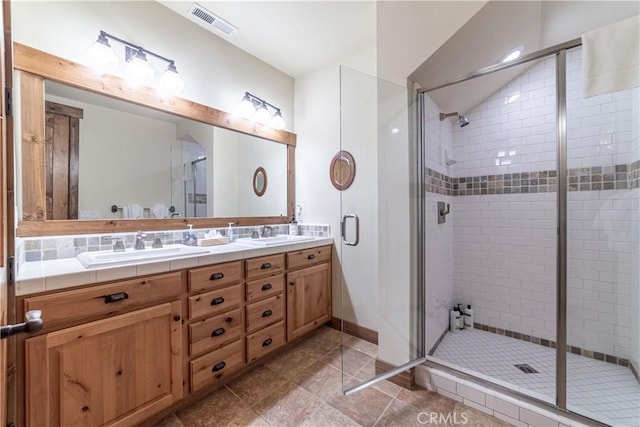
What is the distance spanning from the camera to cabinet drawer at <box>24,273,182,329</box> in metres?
1.06

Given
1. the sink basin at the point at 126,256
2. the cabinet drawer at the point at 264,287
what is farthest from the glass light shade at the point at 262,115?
the cabinet drawer at the point at 264,287

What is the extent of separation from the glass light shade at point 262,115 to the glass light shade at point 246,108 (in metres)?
0.05

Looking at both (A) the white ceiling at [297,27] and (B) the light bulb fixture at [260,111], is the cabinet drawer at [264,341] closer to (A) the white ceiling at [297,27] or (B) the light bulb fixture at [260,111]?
(B) the light bulb fixture at [260,111]

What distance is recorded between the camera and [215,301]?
1.61 meters

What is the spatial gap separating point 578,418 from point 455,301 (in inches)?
50.8

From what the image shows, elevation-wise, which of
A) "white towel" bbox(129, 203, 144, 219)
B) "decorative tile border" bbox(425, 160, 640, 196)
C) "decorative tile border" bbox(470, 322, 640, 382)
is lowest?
"decorative tile border" bbox(470, 322, 640, 382)

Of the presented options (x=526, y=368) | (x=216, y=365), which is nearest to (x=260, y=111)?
(x=216, y=365)

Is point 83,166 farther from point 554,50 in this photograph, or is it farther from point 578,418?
point 578,418

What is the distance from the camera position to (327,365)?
1991 millimetres

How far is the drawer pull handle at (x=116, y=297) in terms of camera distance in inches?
47.4

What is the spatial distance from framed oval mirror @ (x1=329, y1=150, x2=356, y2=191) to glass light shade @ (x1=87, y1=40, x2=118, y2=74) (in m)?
1.75

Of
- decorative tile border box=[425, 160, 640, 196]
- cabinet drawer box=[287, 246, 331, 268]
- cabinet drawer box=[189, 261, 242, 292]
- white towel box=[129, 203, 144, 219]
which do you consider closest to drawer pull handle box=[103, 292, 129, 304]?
cabinet drawer box=[189, 261, 242, 292]

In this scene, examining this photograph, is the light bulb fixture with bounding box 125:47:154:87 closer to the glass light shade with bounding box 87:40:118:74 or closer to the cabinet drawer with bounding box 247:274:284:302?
the glass light shade with bounding box 87:40:118:74

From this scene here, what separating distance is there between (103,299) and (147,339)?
1.01ft
